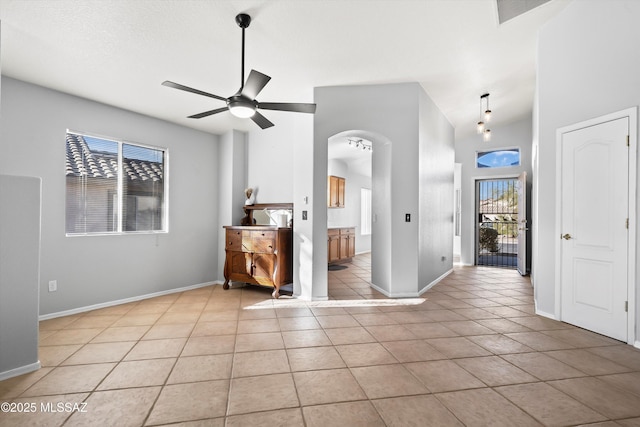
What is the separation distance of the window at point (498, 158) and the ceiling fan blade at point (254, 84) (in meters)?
6.40

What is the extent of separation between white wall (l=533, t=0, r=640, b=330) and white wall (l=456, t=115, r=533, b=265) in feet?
11.8

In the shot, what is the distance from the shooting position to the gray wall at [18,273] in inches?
→ 87.4

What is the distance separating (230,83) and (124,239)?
274 cm

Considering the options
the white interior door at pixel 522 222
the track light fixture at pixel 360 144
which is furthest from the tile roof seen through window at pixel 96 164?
the white interior door at pixel 522 222

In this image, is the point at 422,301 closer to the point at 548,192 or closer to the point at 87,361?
the point at 548,192

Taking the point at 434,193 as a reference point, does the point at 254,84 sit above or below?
above

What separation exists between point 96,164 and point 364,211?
7464 mm

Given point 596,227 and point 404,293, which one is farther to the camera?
point 404,293

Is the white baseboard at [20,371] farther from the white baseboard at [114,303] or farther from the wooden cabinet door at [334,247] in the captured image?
the wooden cabinet door at [334,247]

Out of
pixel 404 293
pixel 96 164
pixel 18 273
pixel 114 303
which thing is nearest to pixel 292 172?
pixel 404 293


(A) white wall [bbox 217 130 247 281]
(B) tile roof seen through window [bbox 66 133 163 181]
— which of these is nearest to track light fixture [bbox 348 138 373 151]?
(A) white wall [bbox 217 130 247 281]

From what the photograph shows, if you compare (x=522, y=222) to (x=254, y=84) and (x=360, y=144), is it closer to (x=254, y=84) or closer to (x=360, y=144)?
(x=360, y=144)

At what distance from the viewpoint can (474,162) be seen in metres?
7.24

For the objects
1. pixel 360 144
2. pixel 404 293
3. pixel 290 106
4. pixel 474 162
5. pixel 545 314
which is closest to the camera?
pixel 290 106
